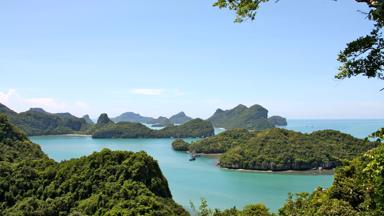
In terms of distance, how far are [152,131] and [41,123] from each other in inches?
1717

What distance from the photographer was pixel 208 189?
4619cm

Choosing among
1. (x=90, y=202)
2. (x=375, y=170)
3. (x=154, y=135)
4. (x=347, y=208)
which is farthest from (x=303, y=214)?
(x=154, y=135)

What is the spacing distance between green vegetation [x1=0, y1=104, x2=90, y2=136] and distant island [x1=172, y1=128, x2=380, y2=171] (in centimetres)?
9380

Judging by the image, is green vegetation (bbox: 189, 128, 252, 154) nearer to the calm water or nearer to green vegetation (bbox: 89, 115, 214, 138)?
the calm water

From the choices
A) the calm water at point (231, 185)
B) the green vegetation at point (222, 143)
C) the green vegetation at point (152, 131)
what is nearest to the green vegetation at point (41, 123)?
the green vegetation at point (152, 131)

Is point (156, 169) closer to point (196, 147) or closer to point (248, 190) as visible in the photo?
point (248, 190)

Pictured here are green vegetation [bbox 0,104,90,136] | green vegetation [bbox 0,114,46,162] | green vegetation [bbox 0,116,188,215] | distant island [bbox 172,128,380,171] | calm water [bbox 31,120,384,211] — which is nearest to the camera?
green vegetation [bbox 0,116,188,215]

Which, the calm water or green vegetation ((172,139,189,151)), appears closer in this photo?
the calm water

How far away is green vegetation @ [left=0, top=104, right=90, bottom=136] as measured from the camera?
136500 mm

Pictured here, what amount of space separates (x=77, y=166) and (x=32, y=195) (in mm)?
3343

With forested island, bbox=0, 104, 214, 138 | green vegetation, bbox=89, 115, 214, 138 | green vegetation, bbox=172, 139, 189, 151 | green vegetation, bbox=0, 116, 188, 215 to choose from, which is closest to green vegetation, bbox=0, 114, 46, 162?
green vegetation, bbox=0, 116, 188, 215

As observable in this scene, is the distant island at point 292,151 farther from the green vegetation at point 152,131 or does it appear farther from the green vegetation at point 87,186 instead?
the green vegetation at point 152,131

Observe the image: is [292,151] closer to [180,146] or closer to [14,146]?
[180,146]

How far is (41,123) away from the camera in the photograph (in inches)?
5768
